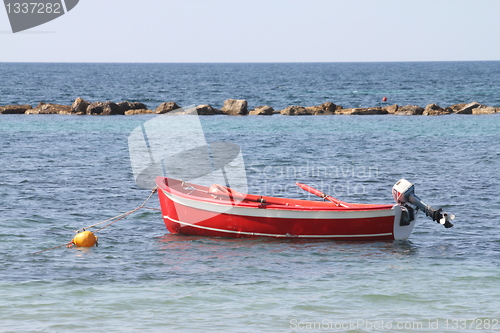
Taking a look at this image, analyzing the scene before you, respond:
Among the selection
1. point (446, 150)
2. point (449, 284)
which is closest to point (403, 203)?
point (449, 284)

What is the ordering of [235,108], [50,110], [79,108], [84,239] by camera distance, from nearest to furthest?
[84,239] → [79,108] → [235,108] → [50,110]

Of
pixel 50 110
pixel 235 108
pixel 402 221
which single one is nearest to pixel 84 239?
pixel 402 221

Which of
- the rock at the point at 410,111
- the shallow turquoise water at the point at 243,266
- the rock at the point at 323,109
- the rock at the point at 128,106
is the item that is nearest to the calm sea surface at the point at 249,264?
the shallow turquoise water at the point at 243,266

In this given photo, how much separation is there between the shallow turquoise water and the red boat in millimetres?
336

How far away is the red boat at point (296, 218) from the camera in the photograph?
15617 mm

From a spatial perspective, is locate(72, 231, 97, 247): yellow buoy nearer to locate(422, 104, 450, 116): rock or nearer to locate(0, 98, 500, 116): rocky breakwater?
locate(0, 98, 500, 116): rocky breakwater

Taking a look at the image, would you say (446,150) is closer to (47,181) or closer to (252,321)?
(47,181)

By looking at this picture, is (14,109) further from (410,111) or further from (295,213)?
(295,213)

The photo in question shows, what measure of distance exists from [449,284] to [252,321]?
4596 millimetres

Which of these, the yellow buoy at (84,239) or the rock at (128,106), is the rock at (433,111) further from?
the yellow buoy at (84,239)

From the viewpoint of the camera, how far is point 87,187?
23391 mm

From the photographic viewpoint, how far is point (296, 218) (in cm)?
1572

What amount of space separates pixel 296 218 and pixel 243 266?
2.43 metres

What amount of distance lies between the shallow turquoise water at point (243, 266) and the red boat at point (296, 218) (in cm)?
34
